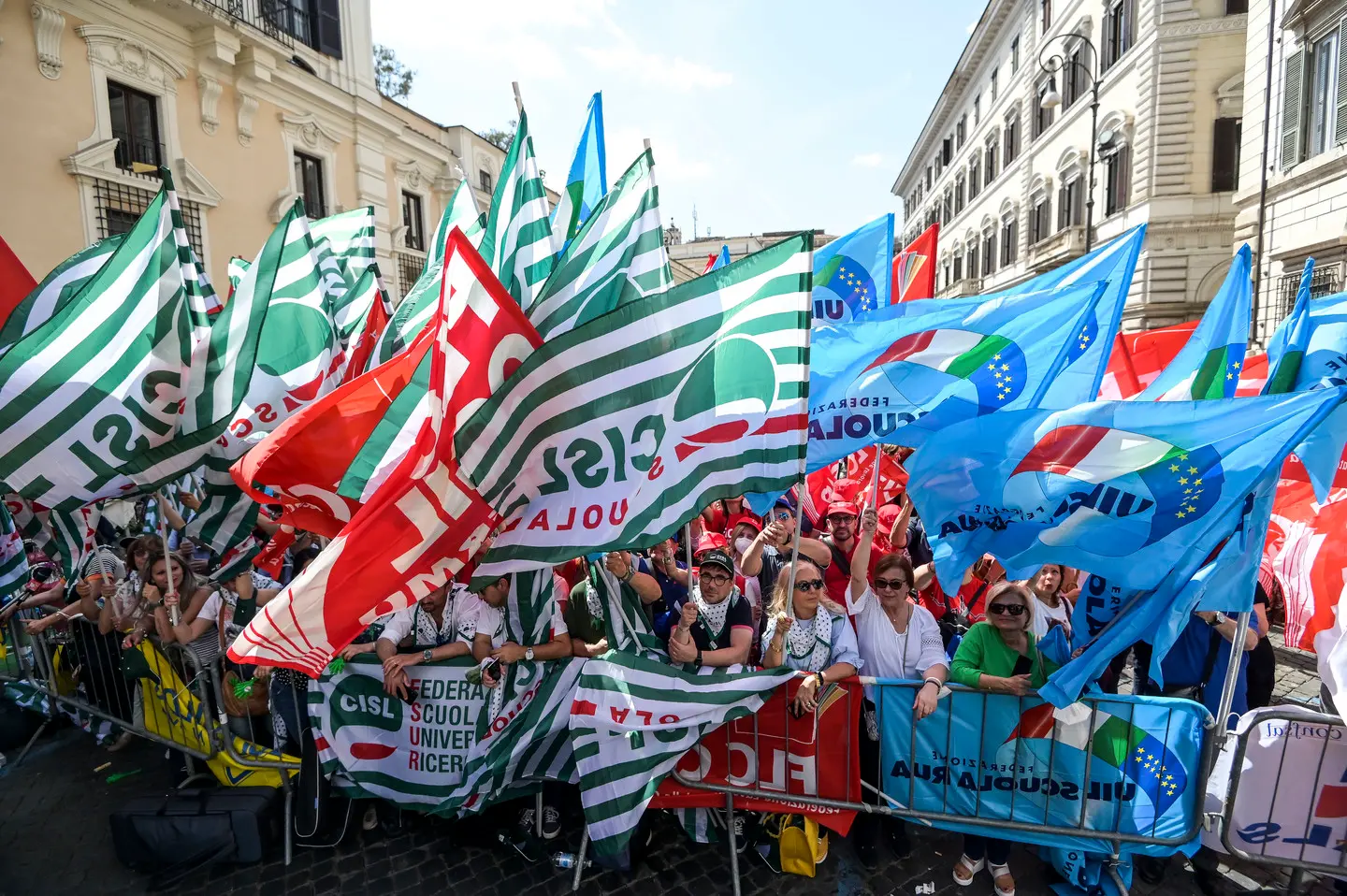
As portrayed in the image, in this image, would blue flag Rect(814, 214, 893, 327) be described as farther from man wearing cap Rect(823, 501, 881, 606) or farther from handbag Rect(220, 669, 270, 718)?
handbag Rect(220, 669, 270, 718)

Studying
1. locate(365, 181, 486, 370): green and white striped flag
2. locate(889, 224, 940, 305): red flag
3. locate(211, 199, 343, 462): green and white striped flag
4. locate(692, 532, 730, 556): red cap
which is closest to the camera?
locate(211, 199, 343, 462): green and white striped flag

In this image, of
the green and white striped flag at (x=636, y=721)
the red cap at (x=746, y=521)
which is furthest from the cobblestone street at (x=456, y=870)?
the red cap at (x=746, y=521)

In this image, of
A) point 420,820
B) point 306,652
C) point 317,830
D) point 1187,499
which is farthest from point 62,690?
Result: point 1187,499

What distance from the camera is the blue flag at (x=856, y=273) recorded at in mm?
6484

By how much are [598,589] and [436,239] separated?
13.0ft

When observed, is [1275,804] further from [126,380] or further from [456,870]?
[126,380]

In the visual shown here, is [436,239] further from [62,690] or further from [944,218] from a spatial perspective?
[944,218]

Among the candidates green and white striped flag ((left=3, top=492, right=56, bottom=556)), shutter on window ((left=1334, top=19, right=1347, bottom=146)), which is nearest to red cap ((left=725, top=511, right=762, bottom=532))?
green and white striped flag ((left=3, top=492, right=56, bottom=556))

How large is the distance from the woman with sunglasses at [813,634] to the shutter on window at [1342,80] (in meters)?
18.1

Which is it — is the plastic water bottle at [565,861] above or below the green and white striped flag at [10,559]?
below

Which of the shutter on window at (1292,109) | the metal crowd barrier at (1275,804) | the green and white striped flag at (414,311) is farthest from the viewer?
the shutter on window at (1292,109)

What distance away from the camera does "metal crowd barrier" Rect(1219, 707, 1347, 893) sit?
3.37 metres

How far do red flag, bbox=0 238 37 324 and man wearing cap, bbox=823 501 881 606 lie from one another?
231 inches

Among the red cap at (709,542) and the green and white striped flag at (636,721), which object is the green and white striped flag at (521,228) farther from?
the red cap at (709,542)
